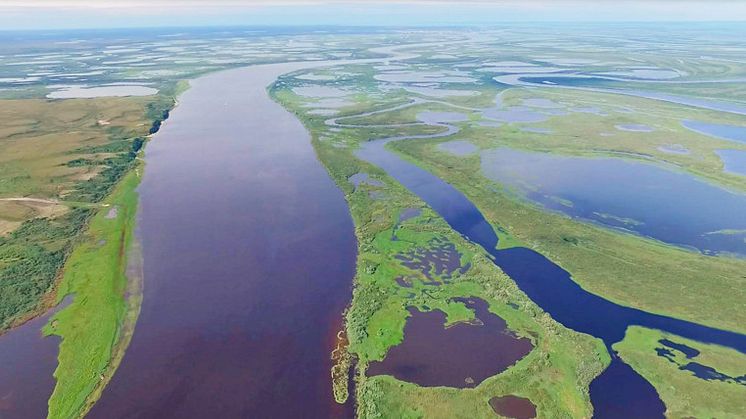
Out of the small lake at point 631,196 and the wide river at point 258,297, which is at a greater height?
the wide river at point 258,297

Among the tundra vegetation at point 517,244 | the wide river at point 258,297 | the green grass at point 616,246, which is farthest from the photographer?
the green grass at point 616,246

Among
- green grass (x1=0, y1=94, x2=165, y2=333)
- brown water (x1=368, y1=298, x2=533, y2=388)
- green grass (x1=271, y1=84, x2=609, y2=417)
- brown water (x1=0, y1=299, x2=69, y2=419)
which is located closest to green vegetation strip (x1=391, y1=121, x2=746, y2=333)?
green grass (x1=271, y1=84, x2=609, y2=417)

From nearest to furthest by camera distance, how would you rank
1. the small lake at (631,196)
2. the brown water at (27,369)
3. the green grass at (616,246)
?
the brown water at (27,369), the green grass at (616,246), the small lake at (631,196)

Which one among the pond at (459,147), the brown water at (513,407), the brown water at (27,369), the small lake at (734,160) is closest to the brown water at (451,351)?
the brown water at (513,407)

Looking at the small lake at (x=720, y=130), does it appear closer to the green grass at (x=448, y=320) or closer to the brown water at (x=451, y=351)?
the green grass at (x=448, y=320)

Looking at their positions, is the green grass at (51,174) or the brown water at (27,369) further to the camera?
the green grass at (51,174)

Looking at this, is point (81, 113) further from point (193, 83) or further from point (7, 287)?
point (7, 287)

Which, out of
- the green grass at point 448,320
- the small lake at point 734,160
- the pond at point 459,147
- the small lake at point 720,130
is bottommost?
the small lake at point 720,130

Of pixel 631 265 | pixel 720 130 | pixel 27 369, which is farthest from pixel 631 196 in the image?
pixel 27 369

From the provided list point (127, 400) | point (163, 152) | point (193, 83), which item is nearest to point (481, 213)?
point (127, 400)
